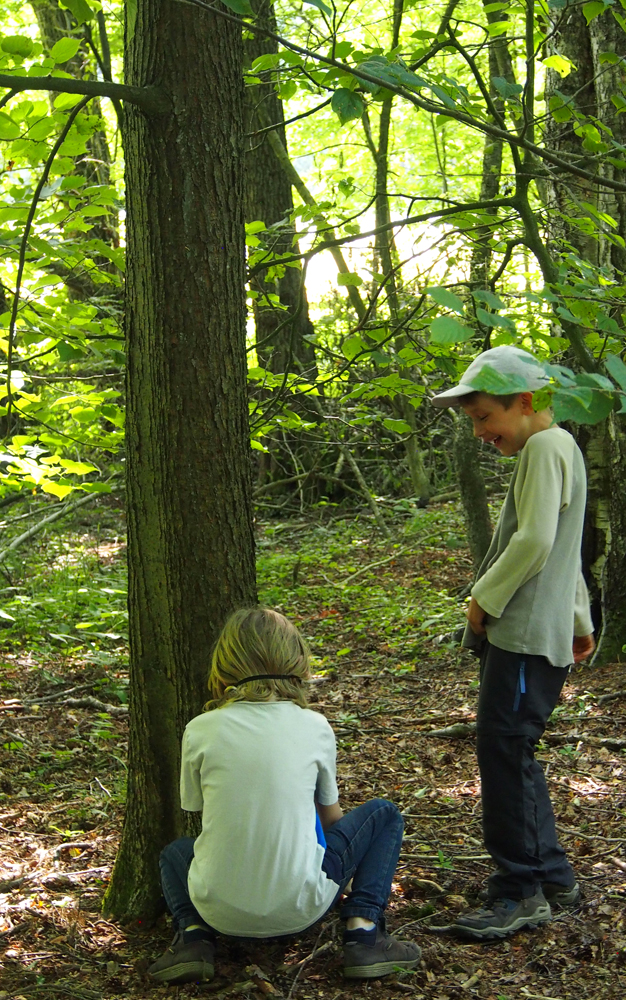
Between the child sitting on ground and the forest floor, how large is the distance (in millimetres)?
150

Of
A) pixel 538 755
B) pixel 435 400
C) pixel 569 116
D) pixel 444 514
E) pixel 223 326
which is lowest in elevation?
pixel 538 755

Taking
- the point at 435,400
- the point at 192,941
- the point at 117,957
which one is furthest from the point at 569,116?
the point at 117,957

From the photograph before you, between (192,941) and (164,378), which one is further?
(164,378)

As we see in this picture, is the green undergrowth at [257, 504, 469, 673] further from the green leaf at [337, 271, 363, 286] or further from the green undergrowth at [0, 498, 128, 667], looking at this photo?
the green leaf at [337, 271, 363, 286]

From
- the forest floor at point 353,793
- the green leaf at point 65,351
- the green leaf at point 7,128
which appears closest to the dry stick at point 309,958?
the forest floor at point 353,793

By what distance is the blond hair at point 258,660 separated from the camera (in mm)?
2521

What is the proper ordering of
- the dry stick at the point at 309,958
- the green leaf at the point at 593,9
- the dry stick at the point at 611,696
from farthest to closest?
the dry stick at the point at 611,696, the green leaf at the point at 593,9, the dry stick at the point at 309,958

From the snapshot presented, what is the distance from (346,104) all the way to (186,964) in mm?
2587

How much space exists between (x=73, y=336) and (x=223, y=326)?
1.45 meters

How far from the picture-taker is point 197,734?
2465 mm

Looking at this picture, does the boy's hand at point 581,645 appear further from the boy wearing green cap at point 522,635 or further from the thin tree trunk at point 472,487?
the thin tree trunk at point 472,487

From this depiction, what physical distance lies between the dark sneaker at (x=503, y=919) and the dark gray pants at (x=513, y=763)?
1.3 inches

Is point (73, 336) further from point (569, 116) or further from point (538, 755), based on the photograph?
point (538, 755)

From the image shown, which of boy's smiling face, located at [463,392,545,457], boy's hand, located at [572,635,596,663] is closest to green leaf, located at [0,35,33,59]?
boy's smiling face, located at [463,392,545,457]
